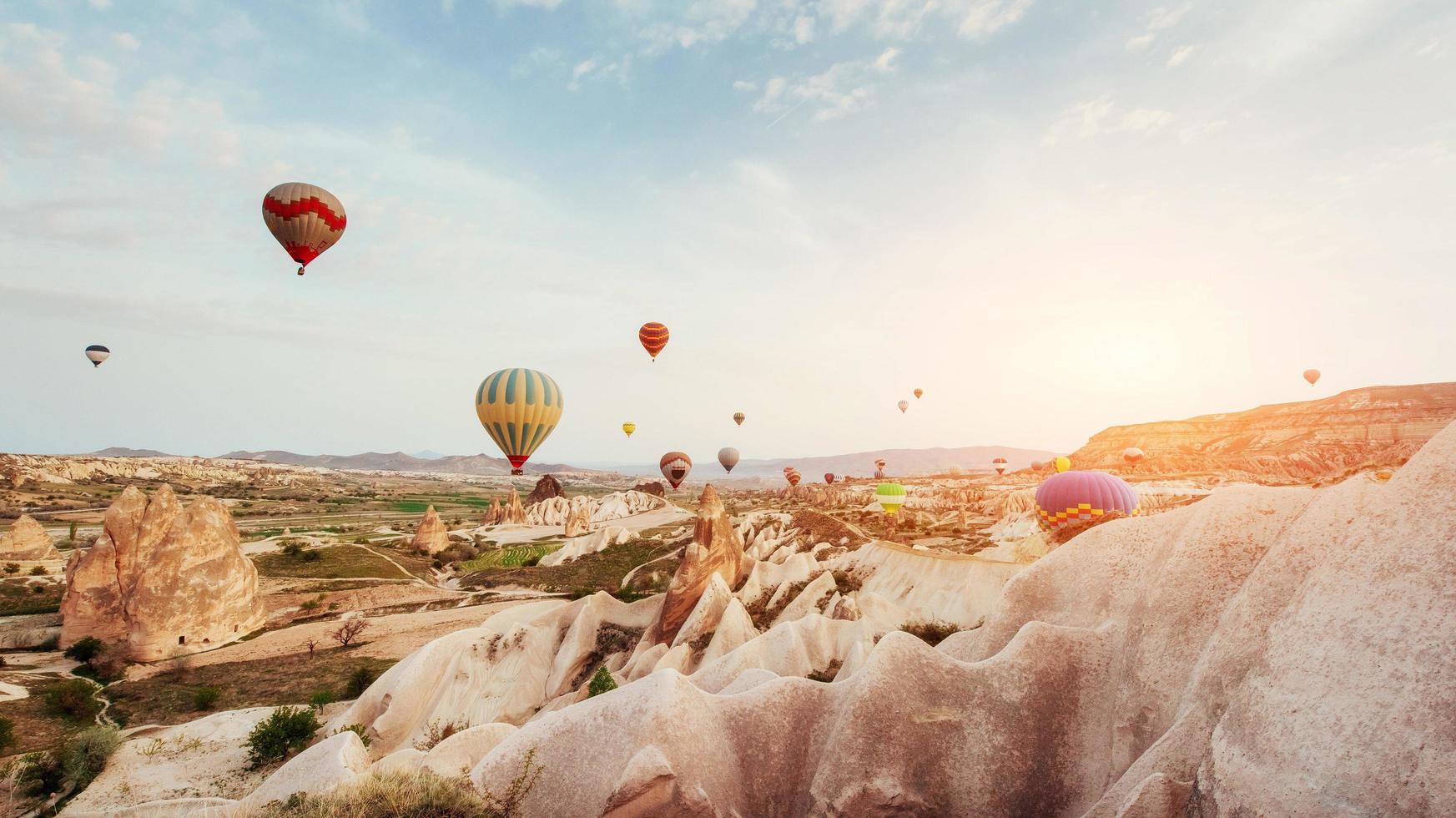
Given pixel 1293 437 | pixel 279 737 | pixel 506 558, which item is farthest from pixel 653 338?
pixel 1293 437

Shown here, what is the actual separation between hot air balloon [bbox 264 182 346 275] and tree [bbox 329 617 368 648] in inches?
938

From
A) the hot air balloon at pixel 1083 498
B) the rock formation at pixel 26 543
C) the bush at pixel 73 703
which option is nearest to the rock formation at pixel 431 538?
the rock formation at pixel 26 543

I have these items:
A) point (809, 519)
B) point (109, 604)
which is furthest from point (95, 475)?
point (809, 519)

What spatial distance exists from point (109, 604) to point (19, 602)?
610 inches

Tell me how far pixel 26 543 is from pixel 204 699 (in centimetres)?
4875

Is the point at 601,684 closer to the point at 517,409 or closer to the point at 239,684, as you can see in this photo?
the point at 239,684

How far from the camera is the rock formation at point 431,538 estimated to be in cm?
7075

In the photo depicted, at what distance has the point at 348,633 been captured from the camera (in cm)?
3766

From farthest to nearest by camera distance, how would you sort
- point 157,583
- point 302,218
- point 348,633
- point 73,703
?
point 302,218, point 348,633, point 157,583, point 73,703

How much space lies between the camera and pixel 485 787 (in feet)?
34.1

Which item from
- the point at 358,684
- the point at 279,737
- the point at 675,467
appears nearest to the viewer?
the point at 279,737

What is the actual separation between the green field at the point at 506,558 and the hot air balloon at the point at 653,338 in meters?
26.9

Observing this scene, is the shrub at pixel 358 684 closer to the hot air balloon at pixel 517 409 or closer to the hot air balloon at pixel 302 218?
the hot air balloon at pixel 517 409

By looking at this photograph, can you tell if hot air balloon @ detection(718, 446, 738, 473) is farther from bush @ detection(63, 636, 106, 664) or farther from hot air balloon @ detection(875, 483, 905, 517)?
bush @ detection(63, 636, 106, 664)
